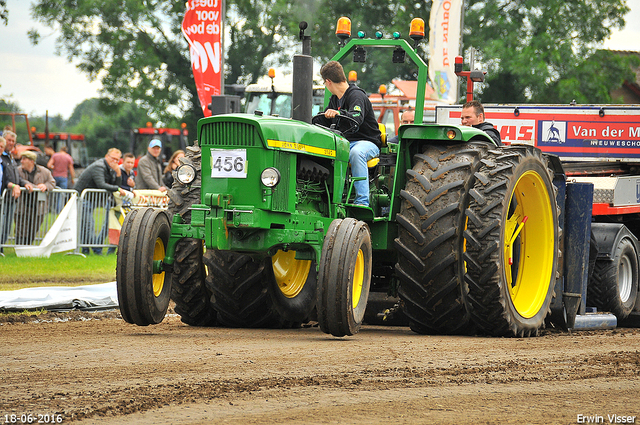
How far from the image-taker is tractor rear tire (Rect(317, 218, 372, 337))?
245 inches

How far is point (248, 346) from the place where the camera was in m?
6.18

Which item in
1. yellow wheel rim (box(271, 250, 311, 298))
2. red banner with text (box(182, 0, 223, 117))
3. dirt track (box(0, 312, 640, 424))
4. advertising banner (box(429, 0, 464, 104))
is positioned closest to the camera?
dirt track (box(0, 312, 640, 424))

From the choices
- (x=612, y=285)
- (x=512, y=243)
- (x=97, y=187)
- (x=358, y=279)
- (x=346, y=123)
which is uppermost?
(x=346, y=123)

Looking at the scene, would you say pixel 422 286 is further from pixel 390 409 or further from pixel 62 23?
pixel 62 23

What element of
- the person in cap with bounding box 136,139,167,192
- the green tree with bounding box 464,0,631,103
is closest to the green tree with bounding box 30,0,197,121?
the green tree with bounding box 464,0,631,103

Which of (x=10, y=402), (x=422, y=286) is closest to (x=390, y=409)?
(x=10, y=402)

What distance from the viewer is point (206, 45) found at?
44.1ft

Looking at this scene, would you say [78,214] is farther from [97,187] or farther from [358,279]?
[358,279]

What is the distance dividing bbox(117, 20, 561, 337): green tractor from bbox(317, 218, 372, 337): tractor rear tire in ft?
0.03

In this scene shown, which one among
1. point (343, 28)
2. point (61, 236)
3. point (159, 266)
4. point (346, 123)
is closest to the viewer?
point (159, 266)

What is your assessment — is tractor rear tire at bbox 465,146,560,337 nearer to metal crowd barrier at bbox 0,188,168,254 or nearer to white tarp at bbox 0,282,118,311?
white tarp at bbox 0,282,118,311

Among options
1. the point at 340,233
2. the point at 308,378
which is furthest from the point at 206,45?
the point at 308,378

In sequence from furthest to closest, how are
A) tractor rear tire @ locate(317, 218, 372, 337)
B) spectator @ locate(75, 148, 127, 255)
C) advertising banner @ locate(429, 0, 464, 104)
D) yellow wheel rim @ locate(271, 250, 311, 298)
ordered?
advertising banner @ locate(429, 0, 464, 104), spectator @ locate(75, 148, 127, 255), yellow wheel rim @ locate(271, 250, 311, 298), tractor rear tire @ locate(317, 218, 372, 337)

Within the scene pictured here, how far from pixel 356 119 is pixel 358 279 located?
1444mm
